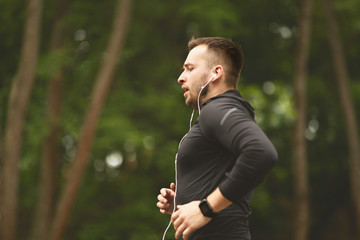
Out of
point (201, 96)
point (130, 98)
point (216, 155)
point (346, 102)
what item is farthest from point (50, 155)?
point (216, 155)

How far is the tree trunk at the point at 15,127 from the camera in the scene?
33.1 ft

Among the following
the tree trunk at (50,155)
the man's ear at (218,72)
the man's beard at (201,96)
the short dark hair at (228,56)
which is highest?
the tree trunk at (50,155)

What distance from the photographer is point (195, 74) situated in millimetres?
2623

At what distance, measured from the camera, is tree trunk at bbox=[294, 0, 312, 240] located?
13.6m

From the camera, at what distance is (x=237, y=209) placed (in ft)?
8.15

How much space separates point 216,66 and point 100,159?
37.5ft

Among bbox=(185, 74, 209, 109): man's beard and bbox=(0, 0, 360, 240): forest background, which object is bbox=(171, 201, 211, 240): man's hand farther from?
bbox=(0, 0, 360, 240): forest background

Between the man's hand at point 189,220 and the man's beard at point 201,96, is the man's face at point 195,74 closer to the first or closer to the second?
the man's beard at point 201,96

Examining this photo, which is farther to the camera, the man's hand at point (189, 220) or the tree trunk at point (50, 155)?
the tree trunk at point (50, 155)

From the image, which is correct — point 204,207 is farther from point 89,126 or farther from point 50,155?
point 50,155

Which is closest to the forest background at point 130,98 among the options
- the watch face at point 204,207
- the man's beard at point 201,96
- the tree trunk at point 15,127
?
the tree trunk at point 15,127

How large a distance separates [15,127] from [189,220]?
8.72 metres

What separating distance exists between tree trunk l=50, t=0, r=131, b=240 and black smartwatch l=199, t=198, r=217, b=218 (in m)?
9.08

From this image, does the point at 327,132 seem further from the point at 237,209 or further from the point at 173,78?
the point at 237,209
